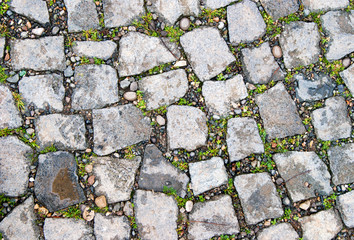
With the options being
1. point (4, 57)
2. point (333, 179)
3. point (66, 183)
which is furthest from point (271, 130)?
point (4, 57)

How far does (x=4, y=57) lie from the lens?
8.47 ft

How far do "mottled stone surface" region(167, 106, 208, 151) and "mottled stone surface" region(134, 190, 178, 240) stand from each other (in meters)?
0.47

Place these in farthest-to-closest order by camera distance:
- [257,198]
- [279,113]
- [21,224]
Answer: [279,113] < [257,198] < [21,224]

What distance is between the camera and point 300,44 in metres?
2.68

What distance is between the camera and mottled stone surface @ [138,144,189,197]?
99.3 inches

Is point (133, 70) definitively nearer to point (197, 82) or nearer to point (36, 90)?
point (197, 82)

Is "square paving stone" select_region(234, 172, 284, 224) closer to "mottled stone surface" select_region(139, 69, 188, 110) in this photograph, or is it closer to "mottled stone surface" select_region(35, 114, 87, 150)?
"mottled stone surface" select_region(139, 69, 188, 110)

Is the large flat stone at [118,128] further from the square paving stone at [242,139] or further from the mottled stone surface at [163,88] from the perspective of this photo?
the square paving stone at [242,139]

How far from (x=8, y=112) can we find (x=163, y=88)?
135 centimetres

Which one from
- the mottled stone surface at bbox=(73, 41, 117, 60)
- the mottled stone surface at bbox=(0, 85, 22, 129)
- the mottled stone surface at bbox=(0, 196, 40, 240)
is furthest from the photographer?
the mottled stone surface at bbox=(73, 41, 117, 60)

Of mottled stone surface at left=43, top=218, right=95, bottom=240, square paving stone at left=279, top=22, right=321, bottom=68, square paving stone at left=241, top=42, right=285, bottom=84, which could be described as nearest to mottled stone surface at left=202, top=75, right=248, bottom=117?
square paving stone at left=241, top=42, right=285, bottom=84

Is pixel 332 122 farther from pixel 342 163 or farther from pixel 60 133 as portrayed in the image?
pixel 60 133

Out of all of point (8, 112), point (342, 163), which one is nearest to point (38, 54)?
point (8, 112)

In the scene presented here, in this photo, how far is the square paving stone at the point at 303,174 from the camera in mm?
2553
